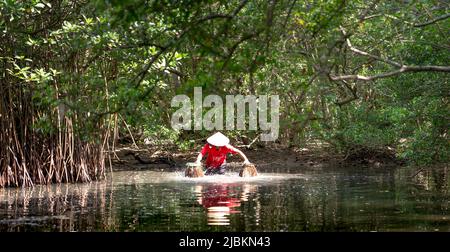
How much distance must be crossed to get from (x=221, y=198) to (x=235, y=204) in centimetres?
105

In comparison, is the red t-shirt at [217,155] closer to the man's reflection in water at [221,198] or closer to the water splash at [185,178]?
the water splash at [185,178]

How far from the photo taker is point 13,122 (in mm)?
16406

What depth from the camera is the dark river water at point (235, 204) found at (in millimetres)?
11109

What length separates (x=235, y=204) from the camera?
1374 centimetres

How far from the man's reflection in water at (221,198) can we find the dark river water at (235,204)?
2cm

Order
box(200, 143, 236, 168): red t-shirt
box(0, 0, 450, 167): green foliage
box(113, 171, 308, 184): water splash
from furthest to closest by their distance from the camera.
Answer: box(200, 143, 236, 168): red t-shirt
box(113, 171, 308, 184): water splash
box(0, 0, 450, 167): green foliage

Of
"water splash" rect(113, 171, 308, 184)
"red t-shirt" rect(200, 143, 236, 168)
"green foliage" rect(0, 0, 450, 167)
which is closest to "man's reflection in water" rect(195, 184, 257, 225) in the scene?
"water splash" rect(113, 171, 308, 184)

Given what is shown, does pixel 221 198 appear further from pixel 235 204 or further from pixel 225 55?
pixel 225 55

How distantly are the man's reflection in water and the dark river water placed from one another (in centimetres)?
2

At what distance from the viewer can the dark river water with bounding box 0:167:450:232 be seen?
11109 millimetres

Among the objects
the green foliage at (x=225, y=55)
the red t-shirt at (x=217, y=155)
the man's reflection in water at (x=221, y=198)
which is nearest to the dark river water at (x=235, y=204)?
the man's reflection in water at (x=221, y=198)

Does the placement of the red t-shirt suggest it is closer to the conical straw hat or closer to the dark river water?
the dark river water

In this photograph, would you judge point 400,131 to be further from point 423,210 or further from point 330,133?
point 423,210
